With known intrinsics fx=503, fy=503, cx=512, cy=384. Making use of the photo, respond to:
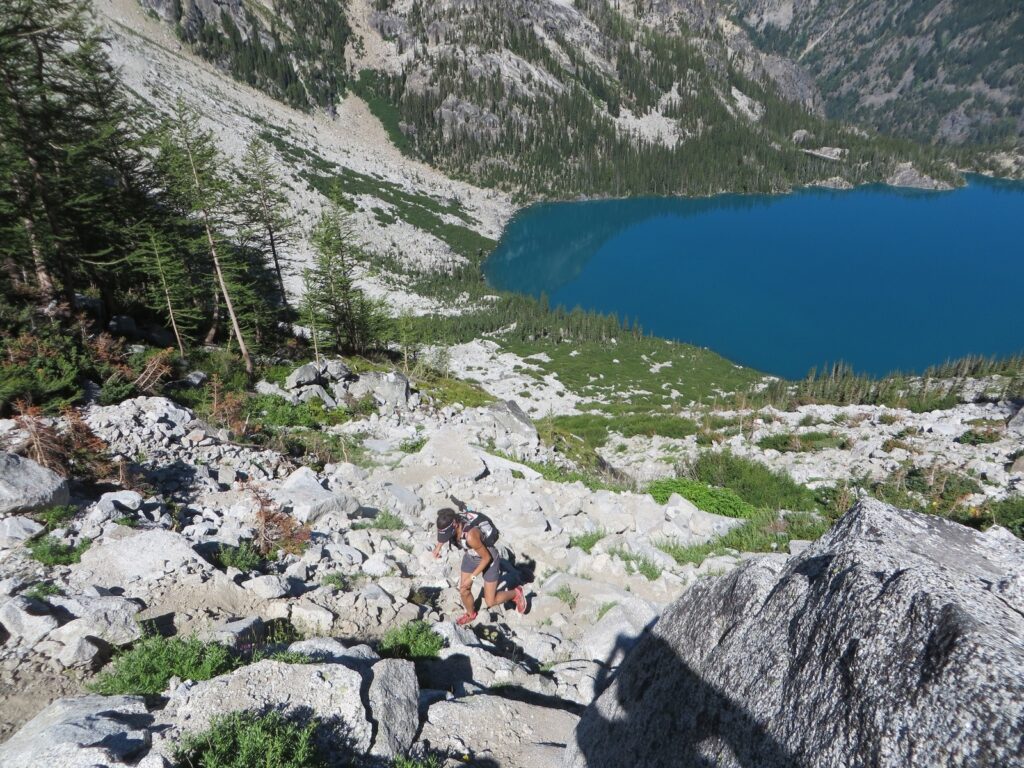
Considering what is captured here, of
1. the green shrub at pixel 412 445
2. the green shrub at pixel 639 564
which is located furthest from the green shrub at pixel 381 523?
the green shrub at pixel 639 564

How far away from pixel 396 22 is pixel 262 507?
24278 cm

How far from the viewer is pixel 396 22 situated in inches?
7854

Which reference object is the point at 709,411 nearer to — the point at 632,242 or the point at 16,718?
the point at 16,718

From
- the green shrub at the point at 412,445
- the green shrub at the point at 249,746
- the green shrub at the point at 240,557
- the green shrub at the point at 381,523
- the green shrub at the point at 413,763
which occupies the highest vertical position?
the green shrub at the point at 249,746

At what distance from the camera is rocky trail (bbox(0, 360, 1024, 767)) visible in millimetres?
2654

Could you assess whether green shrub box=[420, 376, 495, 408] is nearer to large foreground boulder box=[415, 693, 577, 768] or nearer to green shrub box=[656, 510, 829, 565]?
green shrub box=[656, 510, 829, 565]

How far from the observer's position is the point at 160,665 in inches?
215

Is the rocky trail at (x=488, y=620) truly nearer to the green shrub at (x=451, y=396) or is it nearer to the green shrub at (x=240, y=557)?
the green shrub at (x=240, y=557)

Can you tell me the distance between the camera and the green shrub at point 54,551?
7406mm

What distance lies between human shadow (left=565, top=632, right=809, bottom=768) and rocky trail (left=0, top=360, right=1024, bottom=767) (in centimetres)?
2

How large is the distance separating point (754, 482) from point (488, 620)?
44.9ft

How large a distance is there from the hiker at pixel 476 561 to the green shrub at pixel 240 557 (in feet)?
10.4

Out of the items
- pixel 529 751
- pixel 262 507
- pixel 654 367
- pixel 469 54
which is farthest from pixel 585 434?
pixel 469 54

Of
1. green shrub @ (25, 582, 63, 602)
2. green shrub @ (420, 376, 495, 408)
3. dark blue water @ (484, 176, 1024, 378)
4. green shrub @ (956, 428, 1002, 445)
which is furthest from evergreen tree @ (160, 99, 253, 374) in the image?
dark blue water @ (484, 176, 1024, 378)
